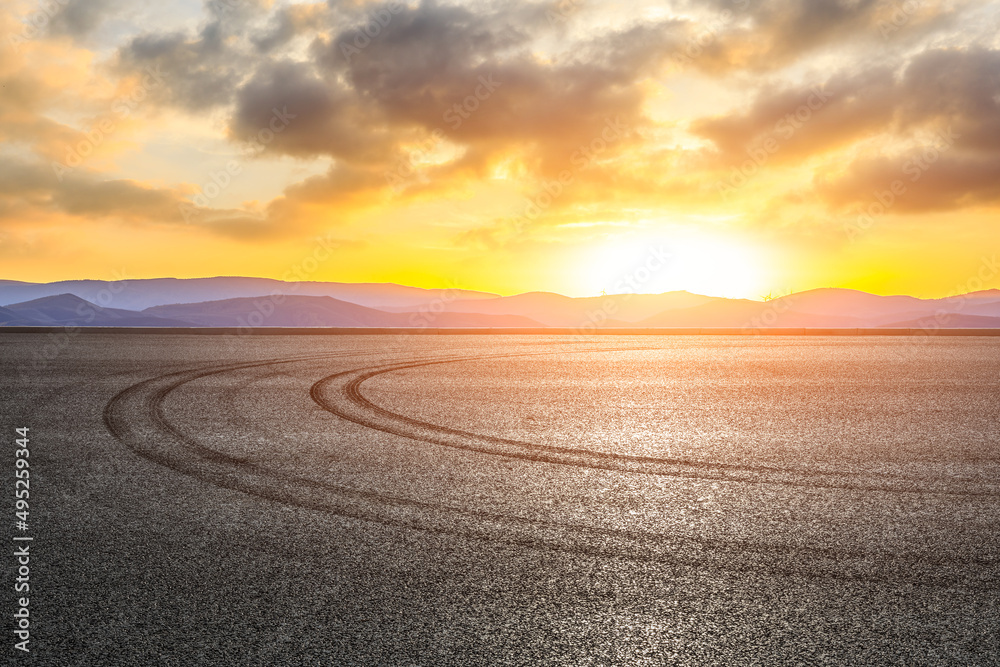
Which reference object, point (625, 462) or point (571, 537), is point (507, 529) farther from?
point (625, 462)

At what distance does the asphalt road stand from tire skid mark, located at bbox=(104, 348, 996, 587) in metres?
0.03

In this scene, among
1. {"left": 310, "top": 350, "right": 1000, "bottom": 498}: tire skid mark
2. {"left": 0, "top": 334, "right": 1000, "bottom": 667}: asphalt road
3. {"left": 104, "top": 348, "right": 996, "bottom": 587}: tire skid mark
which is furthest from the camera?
{"left": 310, "top": 350, "right": 1000, "bottom": 498}: tire skid mark

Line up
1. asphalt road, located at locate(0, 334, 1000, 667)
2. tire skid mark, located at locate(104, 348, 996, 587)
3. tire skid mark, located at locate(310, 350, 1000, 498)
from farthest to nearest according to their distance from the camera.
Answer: tire skid mark, located at locate(310, 350, 1000, 498)
tire skid mark, located at locate(104, 348, 996, 587)
asphalt road, located at locate(0, 334, 1000, 667)

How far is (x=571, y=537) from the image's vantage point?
486 centimetres

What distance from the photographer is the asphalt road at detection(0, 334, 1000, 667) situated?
3432 mm

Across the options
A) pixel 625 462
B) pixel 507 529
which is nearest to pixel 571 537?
pixel 507 529

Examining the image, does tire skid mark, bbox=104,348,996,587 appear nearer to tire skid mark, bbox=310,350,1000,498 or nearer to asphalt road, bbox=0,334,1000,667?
asphalt road, bbox=0,334,1000,667

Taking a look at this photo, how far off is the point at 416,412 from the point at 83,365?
35.2 ft

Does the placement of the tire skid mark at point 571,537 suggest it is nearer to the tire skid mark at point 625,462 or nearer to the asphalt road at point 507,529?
the asphalt road at point 507,529

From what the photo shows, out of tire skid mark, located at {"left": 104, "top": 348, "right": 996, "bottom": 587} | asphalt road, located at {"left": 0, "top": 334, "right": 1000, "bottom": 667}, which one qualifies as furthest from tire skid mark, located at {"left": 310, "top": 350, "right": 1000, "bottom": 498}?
tire skid mark, located at {"left": 104, "top": 348, "right": 996, "bottom": 587}

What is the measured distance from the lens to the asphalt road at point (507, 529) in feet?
11.3

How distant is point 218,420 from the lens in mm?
9531

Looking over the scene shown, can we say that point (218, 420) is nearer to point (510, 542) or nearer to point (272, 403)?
point (272, 403)

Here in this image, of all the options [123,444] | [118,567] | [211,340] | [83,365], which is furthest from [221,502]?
[211,340]
